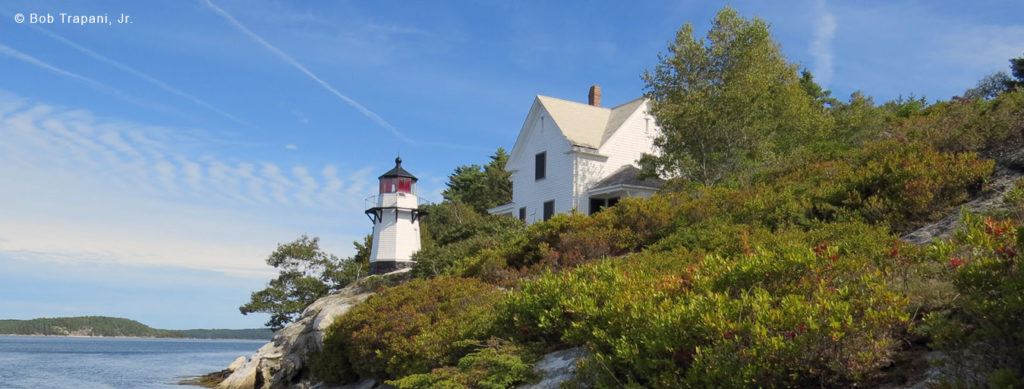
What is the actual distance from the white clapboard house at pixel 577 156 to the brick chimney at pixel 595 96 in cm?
170

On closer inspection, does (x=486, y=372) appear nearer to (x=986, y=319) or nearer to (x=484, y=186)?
(x=986, y=319)

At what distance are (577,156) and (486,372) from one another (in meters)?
21.6

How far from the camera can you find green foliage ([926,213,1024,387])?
4531mm

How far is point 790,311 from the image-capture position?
5492 mm

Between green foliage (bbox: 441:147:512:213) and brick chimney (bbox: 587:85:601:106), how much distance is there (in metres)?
13.2

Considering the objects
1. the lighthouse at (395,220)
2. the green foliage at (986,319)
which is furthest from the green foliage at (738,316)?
the lighthouse at (395,220)

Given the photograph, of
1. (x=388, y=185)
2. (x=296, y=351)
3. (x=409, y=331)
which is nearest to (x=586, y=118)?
(x=388, y=185)

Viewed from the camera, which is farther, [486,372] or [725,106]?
[725,106]

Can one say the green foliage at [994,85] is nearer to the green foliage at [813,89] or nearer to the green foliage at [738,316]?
the green foliage at [813,89]

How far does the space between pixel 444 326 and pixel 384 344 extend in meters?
1.73

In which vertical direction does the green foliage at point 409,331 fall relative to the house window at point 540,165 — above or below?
below

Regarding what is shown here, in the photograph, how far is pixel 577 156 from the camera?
95.8 ft

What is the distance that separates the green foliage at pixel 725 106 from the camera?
22641mm

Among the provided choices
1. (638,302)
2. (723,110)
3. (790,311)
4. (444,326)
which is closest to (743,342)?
(790,311)
